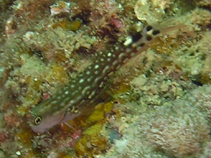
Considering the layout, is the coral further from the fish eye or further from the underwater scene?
the fish eye

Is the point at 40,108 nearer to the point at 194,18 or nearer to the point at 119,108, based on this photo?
the point at 119,108

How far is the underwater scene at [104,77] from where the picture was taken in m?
3.11

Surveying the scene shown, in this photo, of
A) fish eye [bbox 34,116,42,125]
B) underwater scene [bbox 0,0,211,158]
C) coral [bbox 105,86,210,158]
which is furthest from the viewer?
fish eye [bbox 34,116,42,125]

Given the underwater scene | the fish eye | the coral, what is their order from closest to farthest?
the coral, the underwater scene, the fish eye

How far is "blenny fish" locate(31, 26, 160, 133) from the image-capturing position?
132 inches

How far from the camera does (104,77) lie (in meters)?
3.46

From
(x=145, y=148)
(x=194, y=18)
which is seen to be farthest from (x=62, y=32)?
(x=145, y=148)

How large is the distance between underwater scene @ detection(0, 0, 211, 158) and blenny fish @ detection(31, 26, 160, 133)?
0.02 metres

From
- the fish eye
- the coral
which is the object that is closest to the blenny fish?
the fish eye

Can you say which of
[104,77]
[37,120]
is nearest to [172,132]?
[104,77]

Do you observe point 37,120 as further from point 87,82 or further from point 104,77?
point 104,77

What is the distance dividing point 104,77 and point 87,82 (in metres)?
0.30

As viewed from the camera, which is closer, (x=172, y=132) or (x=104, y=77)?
(x=172, y=132)

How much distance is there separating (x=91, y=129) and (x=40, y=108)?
0.89 meters
